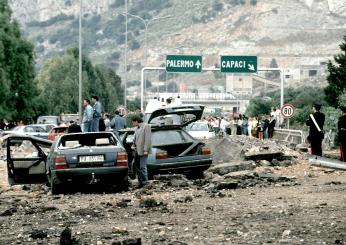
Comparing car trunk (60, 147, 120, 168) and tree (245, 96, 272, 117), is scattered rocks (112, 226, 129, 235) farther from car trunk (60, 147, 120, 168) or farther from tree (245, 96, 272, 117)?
tree (245, 96, 272, 117)

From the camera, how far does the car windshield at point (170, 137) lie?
979 inches

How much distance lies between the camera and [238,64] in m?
71.6

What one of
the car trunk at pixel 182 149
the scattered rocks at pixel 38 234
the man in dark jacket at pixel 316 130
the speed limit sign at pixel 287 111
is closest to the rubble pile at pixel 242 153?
the man in dark jacket at pixel 316 130

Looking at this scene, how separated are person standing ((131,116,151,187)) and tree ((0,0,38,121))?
5656 centimetres

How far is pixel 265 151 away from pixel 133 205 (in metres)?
13.6

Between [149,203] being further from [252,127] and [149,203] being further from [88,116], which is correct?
[252,127]

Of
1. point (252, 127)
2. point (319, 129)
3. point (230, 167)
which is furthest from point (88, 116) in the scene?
point (252, 127)

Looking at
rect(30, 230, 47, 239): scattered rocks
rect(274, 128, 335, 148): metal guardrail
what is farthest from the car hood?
rect(274, 128, 335, 148): metal guardrail

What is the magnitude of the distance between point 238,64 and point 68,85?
46504mm

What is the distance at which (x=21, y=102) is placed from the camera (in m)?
84.1

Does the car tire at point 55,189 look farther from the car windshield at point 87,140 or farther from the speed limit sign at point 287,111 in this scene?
the speed limit sign at point 287,111

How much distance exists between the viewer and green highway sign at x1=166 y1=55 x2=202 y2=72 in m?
71.7

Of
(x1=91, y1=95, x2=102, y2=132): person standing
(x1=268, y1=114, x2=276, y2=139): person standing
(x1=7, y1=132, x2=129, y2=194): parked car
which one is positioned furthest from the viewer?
(x1=268, y1=114, x2=276, y2=139): person standing

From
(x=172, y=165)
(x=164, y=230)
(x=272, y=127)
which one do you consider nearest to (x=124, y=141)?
(x=172, y=165)
